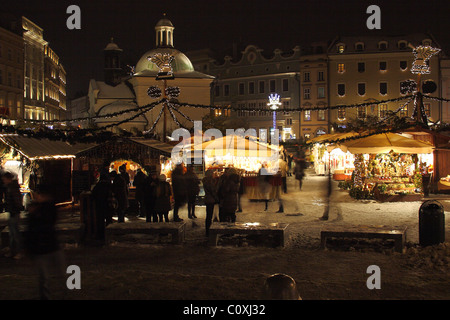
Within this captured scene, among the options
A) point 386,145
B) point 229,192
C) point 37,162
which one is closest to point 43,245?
point 229,192

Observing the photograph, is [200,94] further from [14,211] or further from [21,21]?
[14,211]

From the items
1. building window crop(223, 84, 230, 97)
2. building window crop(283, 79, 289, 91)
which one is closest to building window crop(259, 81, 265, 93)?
building window crop(283, 79, 289, 91)

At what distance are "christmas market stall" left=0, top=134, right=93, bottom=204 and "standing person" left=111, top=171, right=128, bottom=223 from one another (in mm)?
2841

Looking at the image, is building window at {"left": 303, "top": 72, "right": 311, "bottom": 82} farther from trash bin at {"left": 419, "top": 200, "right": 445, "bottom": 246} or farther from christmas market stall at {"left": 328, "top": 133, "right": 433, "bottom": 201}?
trash bin at {"left": 419, "top": 200, "right": 445, "bottom": 246}

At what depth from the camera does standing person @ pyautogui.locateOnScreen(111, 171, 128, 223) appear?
12.5 metres

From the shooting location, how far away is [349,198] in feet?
63.1

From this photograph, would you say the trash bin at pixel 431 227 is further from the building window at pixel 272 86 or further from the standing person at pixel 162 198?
the building window at pixel 272 86

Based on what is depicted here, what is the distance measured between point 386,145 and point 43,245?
46.6 ft

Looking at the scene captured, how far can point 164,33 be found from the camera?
5334 cm

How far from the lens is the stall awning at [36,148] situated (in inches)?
595

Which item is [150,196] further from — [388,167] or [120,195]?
[388,167]

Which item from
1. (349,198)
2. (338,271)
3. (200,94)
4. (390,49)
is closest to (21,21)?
(200,94)

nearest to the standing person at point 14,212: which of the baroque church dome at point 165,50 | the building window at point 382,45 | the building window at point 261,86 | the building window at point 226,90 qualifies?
the baroque church dome at point 165,50
